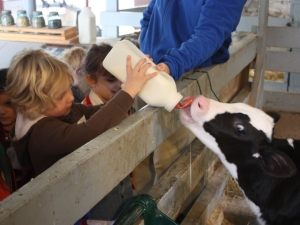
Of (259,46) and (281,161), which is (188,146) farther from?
(259,46)

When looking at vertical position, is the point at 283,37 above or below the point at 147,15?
below

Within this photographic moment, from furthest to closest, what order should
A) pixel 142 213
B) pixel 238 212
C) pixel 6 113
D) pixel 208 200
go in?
1. pixel 238 212
2. pixel 208 200
3. pixel 6 113
4. pixel 142 213

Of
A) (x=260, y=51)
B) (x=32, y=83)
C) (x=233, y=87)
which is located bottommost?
(x=233, y=87)

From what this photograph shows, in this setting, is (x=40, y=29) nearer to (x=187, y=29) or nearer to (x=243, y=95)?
(x=243, y=95)

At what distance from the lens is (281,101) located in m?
4.87

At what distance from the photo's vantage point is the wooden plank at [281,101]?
4805 millimetres

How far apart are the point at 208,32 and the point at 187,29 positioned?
0.27m

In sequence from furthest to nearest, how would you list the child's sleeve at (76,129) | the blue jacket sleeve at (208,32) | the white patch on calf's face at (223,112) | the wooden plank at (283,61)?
the wooden plank at (283,61), the blue jacket sleeve at (208,32), the white patch on calf's face at (223,112), the child's sleeve at (76,129)

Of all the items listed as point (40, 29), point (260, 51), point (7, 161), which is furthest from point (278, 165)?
point (40, 29)

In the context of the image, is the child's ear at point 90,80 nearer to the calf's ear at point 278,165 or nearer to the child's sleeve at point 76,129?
the child's sleeve at point 76,129

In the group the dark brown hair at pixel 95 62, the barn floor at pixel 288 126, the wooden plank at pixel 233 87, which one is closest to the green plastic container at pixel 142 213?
the dark brown hair at pixel 95 62

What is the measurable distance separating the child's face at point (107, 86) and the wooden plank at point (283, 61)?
8.32 ft

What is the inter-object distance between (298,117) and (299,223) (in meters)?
2.92

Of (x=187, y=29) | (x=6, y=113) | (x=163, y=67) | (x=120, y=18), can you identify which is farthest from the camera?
(x=120, y=18)
